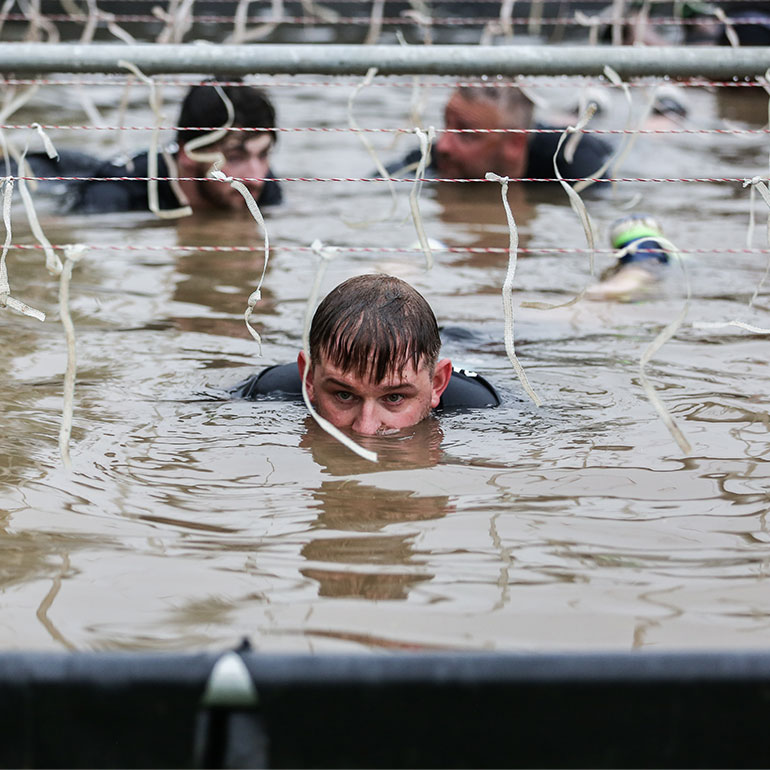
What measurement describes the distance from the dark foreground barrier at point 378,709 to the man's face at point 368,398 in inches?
93.7

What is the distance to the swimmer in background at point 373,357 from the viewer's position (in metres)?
4.31

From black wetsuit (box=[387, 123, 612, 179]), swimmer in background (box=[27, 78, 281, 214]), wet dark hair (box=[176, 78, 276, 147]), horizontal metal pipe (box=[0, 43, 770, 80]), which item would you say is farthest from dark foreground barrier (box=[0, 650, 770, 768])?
black wetsuit (box=[387, 123, 612, 179])

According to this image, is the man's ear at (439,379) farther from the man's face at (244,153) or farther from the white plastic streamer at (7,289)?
the man's face at (244,153)

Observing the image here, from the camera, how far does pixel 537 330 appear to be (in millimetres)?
5926

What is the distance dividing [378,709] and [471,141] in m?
7.04

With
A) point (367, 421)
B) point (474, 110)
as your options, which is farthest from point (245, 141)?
point (367, 421)

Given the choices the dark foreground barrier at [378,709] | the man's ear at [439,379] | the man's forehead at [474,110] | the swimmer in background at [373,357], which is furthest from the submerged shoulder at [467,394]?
the man's forehead at [474,110]

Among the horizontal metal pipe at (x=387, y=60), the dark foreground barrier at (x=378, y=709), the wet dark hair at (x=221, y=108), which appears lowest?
the dark foreground barrier at (x=378, y=709)

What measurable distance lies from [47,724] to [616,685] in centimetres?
80

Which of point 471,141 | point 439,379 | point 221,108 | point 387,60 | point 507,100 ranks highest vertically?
point 387,60

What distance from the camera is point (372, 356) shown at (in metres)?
4.29

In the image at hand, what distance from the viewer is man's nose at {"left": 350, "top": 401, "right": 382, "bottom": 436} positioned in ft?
14.1

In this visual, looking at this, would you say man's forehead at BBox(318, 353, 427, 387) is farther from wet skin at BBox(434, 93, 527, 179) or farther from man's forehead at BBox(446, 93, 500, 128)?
man's forehead at BBox(446, 93, 500, 128)

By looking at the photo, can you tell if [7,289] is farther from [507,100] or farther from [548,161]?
[548,161]
